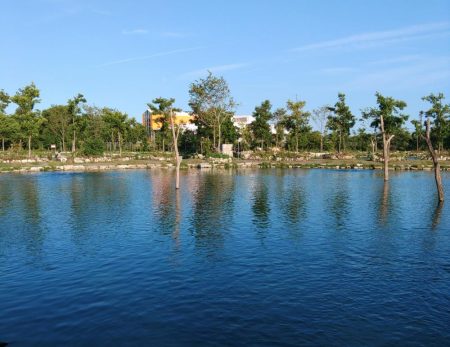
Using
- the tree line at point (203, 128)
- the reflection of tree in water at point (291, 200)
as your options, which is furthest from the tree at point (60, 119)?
the reflection of tree in water at point (291, 200)

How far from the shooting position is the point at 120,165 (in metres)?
92.4

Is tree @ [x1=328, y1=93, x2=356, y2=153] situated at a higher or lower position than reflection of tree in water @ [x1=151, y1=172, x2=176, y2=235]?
higher

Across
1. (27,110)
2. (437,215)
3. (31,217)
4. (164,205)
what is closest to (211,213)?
(164,205)

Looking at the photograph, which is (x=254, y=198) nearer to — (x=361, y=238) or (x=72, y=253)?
(x=361, y=238)

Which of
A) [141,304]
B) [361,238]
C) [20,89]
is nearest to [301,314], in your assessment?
[141,304]

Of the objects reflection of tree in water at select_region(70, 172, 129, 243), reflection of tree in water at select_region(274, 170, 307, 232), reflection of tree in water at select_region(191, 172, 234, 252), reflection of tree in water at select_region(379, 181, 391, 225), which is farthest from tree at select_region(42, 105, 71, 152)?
reflection of tree in water at select_region(379, 181, 391, 225)

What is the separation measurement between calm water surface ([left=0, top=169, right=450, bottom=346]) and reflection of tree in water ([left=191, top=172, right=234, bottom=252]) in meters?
0.22

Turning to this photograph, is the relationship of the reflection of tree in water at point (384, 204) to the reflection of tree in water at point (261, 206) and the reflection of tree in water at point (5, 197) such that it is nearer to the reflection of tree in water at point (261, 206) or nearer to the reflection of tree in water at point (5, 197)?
the reflection of tree in water at point (261, 206)

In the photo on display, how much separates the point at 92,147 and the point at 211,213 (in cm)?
7734

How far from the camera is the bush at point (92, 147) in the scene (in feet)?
347

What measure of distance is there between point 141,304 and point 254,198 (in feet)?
99.9

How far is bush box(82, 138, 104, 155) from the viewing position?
4166 inches

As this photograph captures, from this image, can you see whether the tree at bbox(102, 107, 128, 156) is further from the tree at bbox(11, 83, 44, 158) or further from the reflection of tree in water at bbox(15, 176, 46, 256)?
the reflection of tree in water at bbox(15, 176, 46, 256)

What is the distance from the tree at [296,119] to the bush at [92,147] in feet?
171
